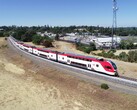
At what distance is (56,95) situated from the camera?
42.6 m

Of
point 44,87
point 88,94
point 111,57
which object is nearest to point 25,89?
point 44,87

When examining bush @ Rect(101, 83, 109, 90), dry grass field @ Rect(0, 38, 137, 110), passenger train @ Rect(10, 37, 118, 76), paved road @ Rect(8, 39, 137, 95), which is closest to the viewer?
dry grass field @ Rect(0, 38, 137, 110)

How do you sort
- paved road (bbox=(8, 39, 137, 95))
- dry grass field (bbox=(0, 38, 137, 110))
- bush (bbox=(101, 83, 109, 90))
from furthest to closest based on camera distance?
bush (bbox=(101, 83, 109, 90))
paved road (bbox=(8, 39, 137, 95))
dry grass field (bbox=(0, 38, 137, 110))

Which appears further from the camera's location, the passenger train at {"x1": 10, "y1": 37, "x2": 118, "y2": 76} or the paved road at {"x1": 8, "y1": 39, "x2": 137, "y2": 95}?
the passenger train at {"x1": 10, "y1": 37, "x2": 118, "y2": 76}

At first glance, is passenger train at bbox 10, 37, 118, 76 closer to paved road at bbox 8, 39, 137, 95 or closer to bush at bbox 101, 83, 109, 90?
paved road at bbox 8, 39, 137, 95

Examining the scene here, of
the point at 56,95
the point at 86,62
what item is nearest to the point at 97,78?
the point at 86,62

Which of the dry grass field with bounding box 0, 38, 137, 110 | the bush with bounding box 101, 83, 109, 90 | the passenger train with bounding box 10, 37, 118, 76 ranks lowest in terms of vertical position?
the dry grass field with bounding box 0, 38, 137, 110

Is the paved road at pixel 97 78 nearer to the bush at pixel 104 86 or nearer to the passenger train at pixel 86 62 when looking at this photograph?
the bush at pixel 104 86

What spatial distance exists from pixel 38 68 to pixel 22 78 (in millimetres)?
10043

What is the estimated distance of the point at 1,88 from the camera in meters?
46.6

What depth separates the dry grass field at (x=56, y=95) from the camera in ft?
120

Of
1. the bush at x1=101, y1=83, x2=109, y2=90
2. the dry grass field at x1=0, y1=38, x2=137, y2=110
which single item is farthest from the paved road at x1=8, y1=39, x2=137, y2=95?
the dry grass field at x1=0, y1=38, x2=137, y2=110

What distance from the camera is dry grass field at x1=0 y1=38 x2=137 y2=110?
36469 millimetres

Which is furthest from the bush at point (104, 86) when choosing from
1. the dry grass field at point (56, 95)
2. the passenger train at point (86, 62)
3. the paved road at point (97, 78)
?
the passenger train at point (86, 62)
